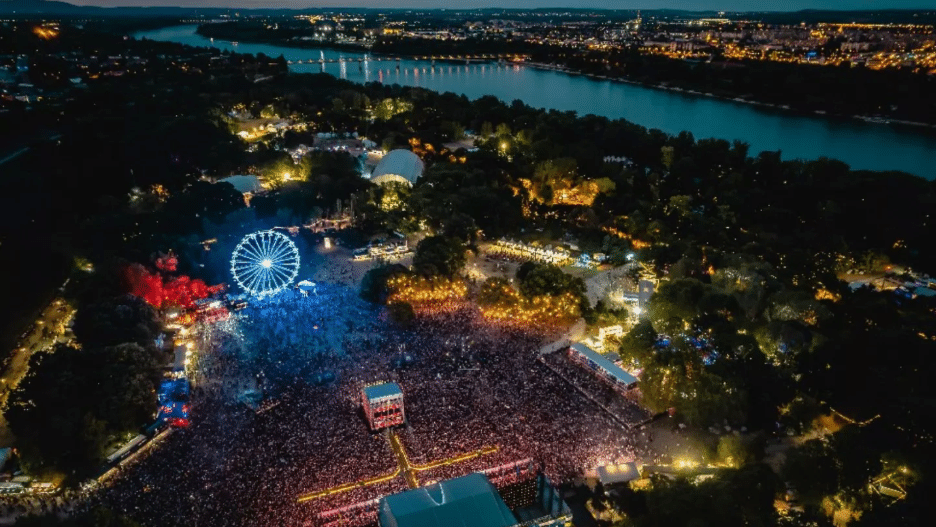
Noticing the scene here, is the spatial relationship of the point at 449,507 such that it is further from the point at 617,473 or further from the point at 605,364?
the point at 605,364

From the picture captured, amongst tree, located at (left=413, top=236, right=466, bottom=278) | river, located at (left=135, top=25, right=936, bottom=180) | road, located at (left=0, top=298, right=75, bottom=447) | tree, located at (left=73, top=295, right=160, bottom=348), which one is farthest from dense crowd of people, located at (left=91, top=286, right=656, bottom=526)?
river, located at (left=135, top=25, right=936, bottom=180)

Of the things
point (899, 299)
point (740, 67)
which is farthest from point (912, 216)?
point (740, 67)

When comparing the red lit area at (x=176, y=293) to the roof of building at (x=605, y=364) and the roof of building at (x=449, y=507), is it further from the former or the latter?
the roof of building at (x=605, y=364)

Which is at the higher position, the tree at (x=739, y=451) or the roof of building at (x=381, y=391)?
the roof of building at (x=381, y=391)

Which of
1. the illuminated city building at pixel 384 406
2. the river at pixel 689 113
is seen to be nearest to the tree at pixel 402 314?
the illuminated city building at pixel 384 406

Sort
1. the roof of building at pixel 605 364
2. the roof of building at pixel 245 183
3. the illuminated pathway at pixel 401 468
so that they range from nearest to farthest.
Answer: the illuminated pathway at pixel 401 468 < the roof of building at pixel 605 364 < the roof of building at pixel 245 183
